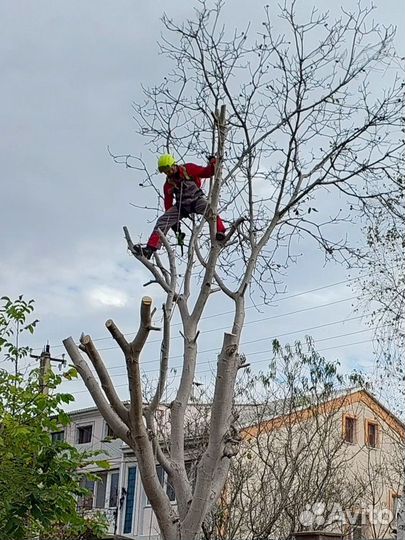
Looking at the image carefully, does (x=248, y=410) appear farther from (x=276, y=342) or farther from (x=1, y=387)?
(x=1, y=387)

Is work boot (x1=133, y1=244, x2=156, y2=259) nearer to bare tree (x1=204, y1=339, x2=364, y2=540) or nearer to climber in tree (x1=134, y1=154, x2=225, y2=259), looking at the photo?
climber in tree (x1=134, y1=154, x2=225, y2=259)

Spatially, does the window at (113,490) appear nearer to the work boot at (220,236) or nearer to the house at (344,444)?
the house at (344,444)

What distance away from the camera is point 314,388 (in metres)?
15.1

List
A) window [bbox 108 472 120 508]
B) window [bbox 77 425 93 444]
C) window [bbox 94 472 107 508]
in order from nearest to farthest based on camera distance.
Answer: window [bbox 108 472 120 508] < window [bbox 94 472 107 508] < window [bbox 77 425 93 444]

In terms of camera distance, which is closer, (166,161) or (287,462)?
(166,161)

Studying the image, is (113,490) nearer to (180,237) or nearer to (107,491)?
(107,491)

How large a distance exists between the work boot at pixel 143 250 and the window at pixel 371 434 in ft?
45.3

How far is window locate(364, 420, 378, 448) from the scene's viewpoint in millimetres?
18923

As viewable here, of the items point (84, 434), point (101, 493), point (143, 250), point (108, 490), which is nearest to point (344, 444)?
point (108, 490)

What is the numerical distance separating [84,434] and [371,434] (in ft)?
30.3

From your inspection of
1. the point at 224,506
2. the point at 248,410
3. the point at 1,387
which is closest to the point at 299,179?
the point at 1,387

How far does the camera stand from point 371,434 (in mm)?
19453

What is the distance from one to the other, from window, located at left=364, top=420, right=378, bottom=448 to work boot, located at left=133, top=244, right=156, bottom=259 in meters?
13.8

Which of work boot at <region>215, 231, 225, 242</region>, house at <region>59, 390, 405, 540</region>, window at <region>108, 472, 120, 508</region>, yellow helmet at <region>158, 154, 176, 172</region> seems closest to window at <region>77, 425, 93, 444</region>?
window at <region>108, 472, 120, 508</region>
